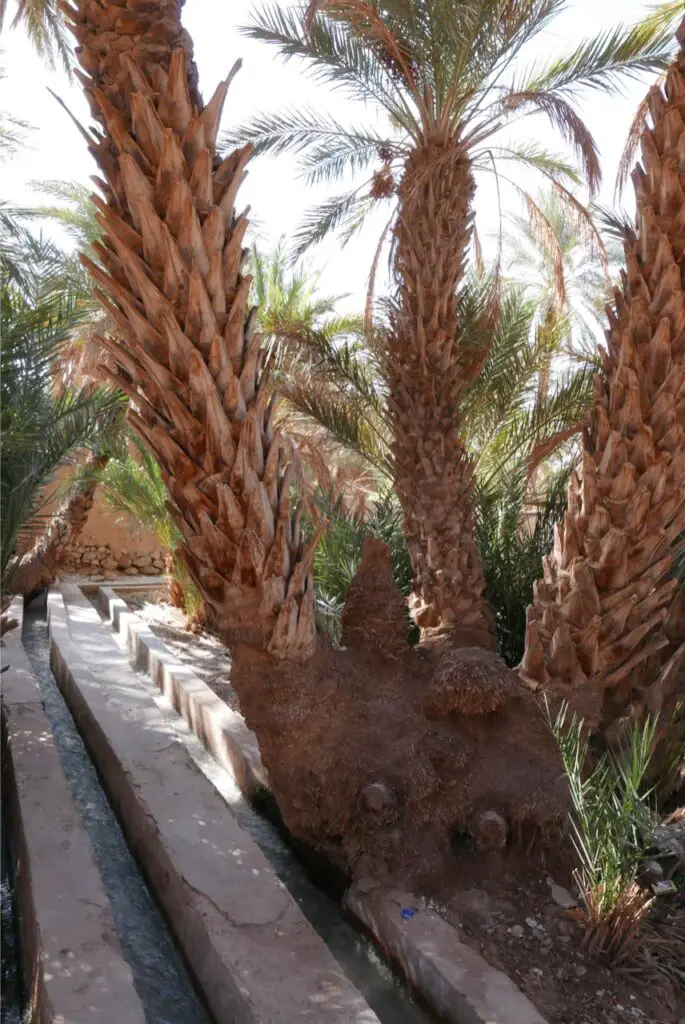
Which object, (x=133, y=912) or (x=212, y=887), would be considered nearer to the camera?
Result: (x=212, y=887)

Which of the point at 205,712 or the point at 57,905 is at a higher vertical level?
the point at 205,712

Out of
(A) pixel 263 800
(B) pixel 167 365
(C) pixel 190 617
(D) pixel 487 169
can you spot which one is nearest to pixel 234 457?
(B) pixel 167 365

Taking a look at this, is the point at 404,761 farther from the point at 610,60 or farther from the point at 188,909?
the point at 610,60

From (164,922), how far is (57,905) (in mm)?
557

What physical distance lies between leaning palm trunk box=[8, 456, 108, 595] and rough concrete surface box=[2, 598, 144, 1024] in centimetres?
678

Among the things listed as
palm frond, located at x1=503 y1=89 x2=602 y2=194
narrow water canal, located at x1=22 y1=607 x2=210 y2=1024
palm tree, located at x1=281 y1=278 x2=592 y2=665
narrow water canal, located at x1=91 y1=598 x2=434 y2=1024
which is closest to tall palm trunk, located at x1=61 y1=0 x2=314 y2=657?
narrow water canal, located at x1=91 y1=598 x2=434 y2=1024

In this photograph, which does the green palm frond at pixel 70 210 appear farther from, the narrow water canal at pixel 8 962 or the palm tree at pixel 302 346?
the narrow water canal at pixel 8 962

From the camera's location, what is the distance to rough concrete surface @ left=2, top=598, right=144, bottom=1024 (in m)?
2.62

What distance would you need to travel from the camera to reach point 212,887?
11.1 feet

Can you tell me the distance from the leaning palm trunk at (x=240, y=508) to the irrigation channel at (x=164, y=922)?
0.27 meters

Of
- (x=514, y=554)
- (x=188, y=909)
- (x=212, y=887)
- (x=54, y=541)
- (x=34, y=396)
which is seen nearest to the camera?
(x=188, y=909)

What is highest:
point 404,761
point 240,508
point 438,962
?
point 240,508

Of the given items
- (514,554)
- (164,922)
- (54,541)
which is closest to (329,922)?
(164,922)

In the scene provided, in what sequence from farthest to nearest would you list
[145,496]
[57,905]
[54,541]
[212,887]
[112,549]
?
1. [112,549]
2. [54,541]
3. [145,496]
4. [212,887]
5. [57,905]
